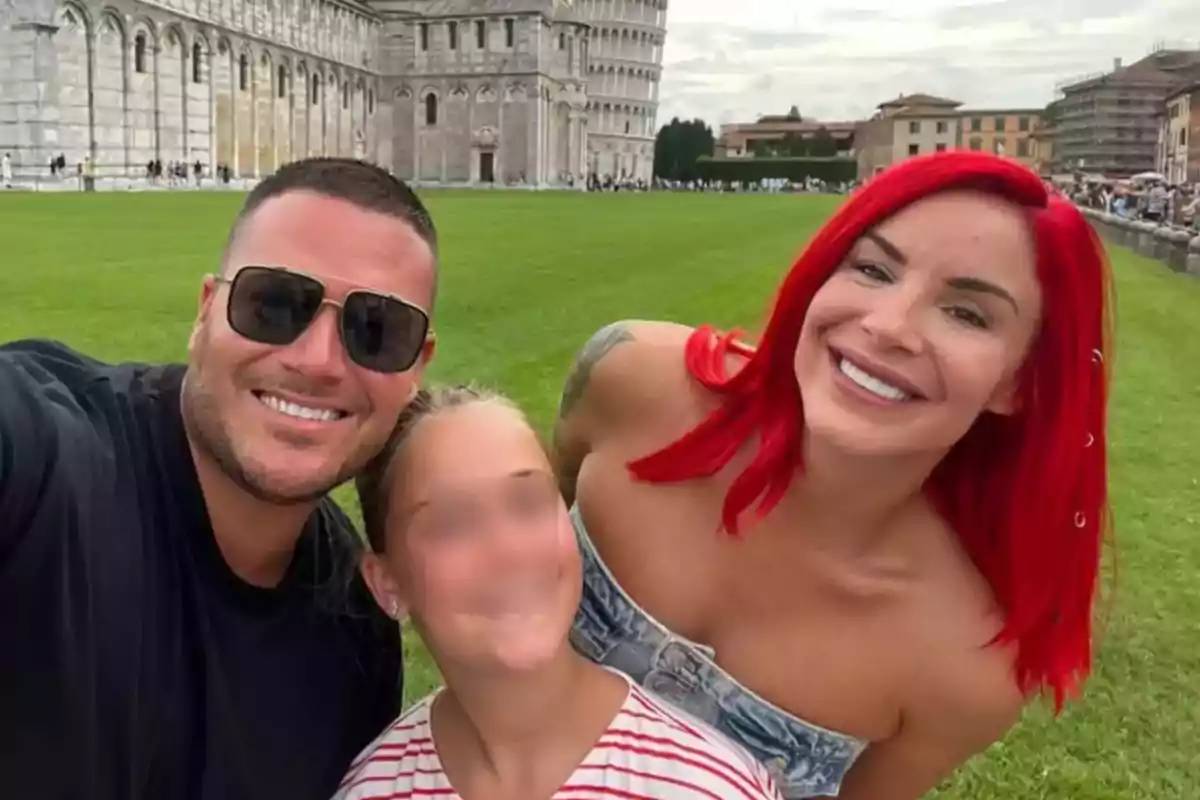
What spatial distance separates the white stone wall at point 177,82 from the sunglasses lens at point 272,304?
22.8m

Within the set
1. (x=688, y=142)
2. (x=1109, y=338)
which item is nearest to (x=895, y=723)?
(x=1109, y=338)

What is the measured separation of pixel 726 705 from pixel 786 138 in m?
117

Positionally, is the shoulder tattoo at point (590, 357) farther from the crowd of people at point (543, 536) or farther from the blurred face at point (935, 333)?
the blurred face at point (935, 333)

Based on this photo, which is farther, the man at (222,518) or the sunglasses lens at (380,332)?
the sunglasses lens at (380,332)

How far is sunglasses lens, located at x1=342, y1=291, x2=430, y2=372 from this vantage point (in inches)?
70.6

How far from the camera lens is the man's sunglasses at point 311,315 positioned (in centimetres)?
177

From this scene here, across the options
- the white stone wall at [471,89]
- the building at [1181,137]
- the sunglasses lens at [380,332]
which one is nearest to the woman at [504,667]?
the sunglasses lens at [380,332]

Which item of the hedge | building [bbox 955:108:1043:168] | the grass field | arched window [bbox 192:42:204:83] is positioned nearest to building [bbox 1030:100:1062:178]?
building [bbox 955:108:1043:168]

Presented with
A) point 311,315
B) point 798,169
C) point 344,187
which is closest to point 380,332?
point 311,315

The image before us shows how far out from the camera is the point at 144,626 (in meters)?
1.63

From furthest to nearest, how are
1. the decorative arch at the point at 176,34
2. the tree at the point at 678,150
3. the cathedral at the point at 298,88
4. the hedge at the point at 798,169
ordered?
the tree at the point at 678,150 → the hedge at the point at 798,169 → the decorative arch at the point at 176,34 → the cathedral at the point at 298,88

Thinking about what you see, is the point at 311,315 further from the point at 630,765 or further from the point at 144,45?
the point at 144,45

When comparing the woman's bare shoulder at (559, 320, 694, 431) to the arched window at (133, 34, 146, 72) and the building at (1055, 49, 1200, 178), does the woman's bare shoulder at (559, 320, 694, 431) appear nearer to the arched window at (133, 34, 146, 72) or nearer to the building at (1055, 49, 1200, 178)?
the arched window at (133, 34, 146, 72)

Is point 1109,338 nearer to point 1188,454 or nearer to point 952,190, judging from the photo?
point 952,190
